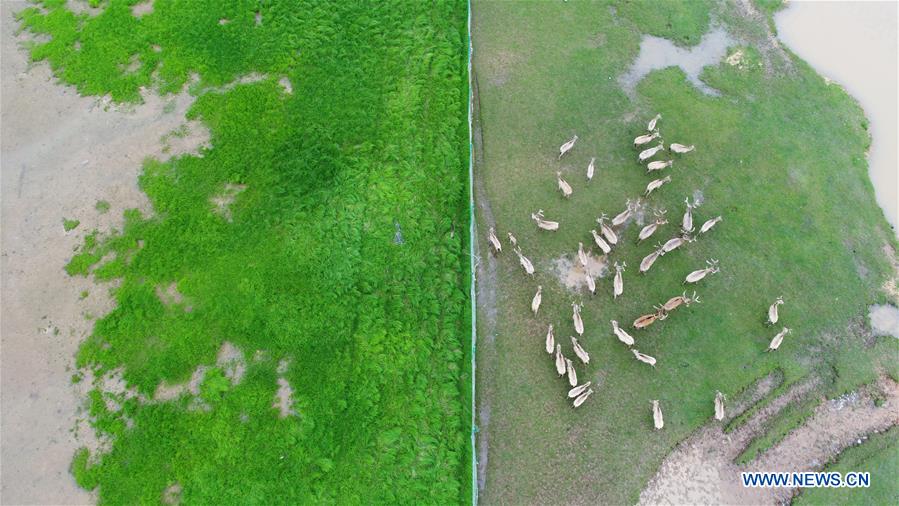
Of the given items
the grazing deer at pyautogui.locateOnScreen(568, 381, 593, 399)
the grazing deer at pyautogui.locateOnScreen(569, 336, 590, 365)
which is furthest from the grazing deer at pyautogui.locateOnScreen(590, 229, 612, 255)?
the grazing deer at pyautogui.locateOnScreen(568, 381, 593, 399)

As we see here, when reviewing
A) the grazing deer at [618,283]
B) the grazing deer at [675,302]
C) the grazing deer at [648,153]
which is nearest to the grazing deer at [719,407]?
the grazing deer at [675,302]

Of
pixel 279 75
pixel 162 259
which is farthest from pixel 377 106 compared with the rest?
pixel 162 259

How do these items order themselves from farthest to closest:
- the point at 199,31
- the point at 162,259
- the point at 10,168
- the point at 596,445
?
the point at 199,31
the point at 10,168
the point at 162,259
the point at 596,445

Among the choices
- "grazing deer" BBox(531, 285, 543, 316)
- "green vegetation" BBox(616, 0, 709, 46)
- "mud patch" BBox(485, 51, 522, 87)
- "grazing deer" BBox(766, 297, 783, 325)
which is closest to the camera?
"grazing deer" BBox(766, 297, 783, 325)

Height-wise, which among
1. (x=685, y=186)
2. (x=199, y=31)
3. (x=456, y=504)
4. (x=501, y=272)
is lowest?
(x=456, y=504)

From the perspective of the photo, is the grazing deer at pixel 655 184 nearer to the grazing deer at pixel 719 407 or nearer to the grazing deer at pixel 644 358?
the grazing deer at pixel 644 358

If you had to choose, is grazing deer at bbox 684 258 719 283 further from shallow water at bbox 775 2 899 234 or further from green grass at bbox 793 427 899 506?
shallow water at bbox 775 2 899 234

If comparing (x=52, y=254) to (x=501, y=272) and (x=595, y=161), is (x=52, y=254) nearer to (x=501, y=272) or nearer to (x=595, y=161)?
(x=501, y=272)

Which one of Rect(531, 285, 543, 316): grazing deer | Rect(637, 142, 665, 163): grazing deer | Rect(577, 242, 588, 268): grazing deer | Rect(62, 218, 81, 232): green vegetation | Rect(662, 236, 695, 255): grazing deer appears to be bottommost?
Rect(531, 285, 543, 316): grazing deer
